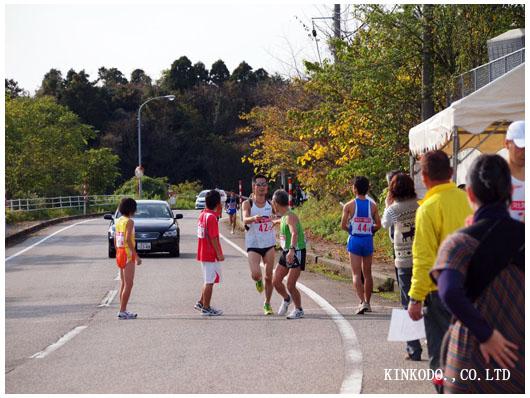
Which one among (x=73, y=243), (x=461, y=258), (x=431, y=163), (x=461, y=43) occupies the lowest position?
(x=73, y=243)

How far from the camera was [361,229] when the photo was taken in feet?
33.2

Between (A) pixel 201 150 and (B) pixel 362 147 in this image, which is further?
(A) pixel 201 150

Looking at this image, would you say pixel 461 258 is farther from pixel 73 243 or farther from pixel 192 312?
pixel 73 243

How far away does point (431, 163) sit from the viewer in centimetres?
510

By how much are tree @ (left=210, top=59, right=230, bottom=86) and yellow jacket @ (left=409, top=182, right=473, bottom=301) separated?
76387 mm

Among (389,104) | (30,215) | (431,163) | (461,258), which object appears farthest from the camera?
(30,215)

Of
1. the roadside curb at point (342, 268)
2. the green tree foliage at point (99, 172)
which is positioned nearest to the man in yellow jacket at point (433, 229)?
the roadside curb at point (342, 268)

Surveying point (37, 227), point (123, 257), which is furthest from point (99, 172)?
point (123, 257)

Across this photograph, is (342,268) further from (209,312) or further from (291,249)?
(291,249)

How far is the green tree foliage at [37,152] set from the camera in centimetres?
3875

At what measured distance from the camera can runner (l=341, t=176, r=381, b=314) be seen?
10.1 m

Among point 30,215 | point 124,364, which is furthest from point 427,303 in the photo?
point 30,215

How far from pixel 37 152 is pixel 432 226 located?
3781cm

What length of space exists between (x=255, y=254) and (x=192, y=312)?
118 centimetres
